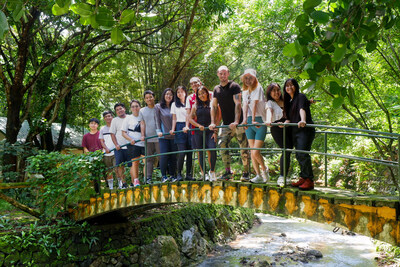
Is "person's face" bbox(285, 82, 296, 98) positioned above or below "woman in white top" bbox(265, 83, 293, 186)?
above

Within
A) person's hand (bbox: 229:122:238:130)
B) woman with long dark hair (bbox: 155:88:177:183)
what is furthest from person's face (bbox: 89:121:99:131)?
person's hand (bbox: 229:122:238:130)

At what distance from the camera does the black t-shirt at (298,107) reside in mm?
5023

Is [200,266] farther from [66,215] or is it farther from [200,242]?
[66,215]

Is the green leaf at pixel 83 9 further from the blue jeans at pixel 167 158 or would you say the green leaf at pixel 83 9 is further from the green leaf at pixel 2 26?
the blue jeans at pixel 167 158

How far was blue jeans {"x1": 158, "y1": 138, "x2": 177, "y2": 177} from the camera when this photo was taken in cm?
686

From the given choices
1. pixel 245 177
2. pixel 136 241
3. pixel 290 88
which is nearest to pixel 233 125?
→ pixel 245 177

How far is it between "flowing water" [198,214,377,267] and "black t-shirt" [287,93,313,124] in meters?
6.21

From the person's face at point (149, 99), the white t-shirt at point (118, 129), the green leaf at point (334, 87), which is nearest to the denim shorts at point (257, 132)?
the person's face at point (149, 99)

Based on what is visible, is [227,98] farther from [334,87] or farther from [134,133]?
[334,87]

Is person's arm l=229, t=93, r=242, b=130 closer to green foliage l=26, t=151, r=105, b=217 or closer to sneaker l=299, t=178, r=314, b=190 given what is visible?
sneaker l=299, t=178, r=314, b=190

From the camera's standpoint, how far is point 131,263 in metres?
8.95

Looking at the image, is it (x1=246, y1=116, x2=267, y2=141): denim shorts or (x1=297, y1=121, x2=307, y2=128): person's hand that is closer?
(x1=297, y1=121, x2=307, y2=128): person's hand

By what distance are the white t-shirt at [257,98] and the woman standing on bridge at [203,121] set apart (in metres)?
0.82

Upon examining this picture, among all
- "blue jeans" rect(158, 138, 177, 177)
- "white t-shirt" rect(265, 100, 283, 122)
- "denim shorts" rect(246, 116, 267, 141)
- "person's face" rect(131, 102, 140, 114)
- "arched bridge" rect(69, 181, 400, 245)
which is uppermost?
"person's face" rect(131, 102, 140, 114)
